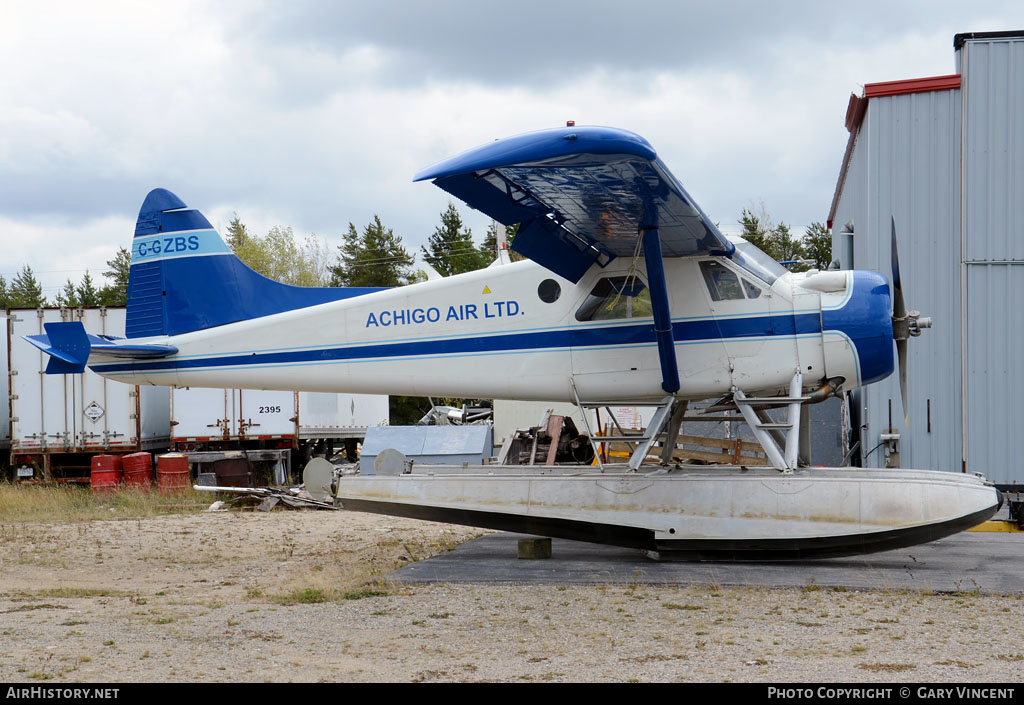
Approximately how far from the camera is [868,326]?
8.29 meters

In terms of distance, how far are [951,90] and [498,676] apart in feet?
37.5

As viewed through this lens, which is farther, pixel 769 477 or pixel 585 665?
pixel 769 477

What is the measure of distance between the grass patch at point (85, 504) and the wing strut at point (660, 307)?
962 centimetres

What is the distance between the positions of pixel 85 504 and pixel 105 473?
2037mm

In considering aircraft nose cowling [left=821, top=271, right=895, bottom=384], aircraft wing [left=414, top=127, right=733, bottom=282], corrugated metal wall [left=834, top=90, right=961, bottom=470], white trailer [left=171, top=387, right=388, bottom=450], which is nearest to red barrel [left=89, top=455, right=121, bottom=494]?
white trailer [left=171, top=387, right=388, bottom=450]

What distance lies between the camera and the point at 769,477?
320 inches

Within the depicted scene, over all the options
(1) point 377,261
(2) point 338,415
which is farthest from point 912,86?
(1) point 377,261

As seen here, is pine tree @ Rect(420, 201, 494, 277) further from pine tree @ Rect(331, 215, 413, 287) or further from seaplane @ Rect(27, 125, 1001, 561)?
seaplane @ Rect(27, 125, 1001, 561)

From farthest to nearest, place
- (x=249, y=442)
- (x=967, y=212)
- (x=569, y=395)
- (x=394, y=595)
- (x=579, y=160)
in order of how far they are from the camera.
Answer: (x=249, y=442), (x=967, y=212), (x=569, y=395), (x=394, y=595), (x=579, y=160)

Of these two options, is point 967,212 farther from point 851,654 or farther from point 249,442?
point 249,442

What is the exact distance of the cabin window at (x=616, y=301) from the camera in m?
8.73

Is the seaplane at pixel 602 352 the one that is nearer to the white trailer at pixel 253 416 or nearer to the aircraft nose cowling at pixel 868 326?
the aircraft nose cowling at pixel 868 326

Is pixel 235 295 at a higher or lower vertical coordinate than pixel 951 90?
lower
